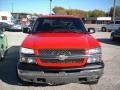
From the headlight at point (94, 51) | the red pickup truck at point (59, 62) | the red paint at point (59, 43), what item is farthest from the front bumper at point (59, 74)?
the headlight at point (94, 51)

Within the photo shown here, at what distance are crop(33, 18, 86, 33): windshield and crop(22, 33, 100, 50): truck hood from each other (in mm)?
647

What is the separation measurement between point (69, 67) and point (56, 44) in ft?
1.93

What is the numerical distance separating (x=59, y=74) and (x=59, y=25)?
224cm

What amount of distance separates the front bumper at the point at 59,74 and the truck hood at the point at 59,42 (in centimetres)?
49

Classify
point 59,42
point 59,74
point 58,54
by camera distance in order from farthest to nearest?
point 59,42 → point 58,54 → point 59,74

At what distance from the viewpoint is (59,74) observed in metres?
5.57

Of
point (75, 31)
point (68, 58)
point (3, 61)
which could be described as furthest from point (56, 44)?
point (3, 61)

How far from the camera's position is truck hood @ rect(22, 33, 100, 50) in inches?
227

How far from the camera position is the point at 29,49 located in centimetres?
579

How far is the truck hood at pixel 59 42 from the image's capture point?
5.77 m

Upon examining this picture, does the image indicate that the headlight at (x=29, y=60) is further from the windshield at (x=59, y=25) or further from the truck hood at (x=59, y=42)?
the windshield at (x=59, y=25)

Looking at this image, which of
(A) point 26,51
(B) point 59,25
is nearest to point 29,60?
(A) point 26,51

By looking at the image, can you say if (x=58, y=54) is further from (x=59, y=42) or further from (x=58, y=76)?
(x=58, y=76)

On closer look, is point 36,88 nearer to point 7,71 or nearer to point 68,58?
point 68,58
